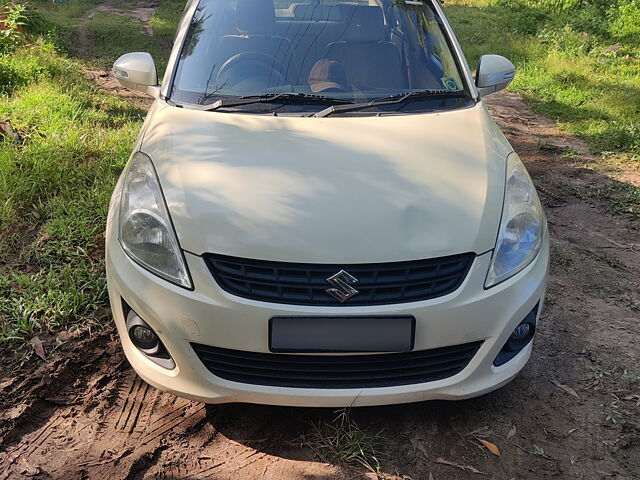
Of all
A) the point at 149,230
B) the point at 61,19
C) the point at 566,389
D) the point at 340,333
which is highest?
the point at 149,230

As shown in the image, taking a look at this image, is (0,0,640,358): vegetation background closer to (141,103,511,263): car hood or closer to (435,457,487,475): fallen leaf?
(141,103,511,263): car hood

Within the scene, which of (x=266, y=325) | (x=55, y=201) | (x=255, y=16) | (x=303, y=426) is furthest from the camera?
(x=55, y=201)

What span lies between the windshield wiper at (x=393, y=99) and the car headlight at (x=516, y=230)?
61 centimetres

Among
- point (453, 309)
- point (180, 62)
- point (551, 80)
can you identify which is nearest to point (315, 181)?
point (453, 309)

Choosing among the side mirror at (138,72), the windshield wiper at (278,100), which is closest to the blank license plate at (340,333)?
the windshield wiper at (278,100)

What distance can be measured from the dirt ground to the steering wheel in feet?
4.60

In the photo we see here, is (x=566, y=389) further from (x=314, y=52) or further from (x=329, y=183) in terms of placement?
(x=314, y=52)

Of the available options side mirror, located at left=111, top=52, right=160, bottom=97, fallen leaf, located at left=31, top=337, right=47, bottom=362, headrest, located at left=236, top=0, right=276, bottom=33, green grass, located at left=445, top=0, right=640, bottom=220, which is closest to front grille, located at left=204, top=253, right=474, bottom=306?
fallen leaf, located at left=31, top=337, right=47, bottom=362

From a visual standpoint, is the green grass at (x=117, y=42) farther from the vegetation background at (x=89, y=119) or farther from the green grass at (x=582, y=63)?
the green grass at (x=582, y=63)

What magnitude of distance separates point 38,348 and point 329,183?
1600mm

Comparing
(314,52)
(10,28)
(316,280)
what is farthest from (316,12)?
(10,28)

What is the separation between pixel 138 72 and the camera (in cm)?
314

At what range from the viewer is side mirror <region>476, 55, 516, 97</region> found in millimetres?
3252

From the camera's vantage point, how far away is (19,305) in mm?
2936
